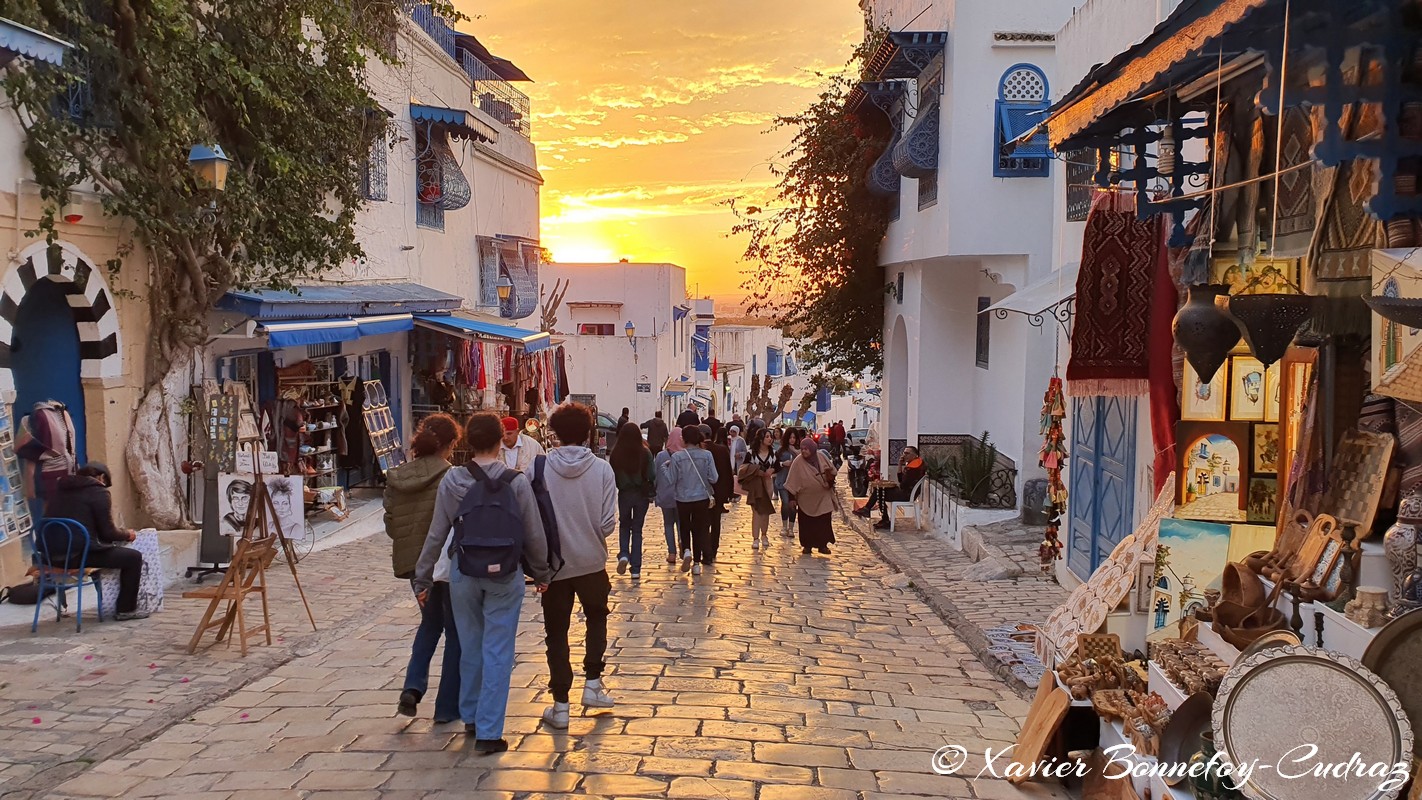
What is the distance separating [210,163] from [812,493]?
7.62 metres

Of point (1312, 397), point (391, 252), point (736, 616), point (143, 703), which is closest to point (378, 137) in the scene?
point (391, 252)

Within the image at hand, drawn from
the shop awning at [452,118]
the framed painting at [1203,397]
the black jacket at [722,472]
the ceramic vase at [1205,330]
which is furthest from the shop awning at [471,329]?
the ceramic vase at [1205,330]

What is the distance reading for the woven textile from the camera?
26.0 ft

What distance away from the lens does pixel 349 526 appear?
13414mm

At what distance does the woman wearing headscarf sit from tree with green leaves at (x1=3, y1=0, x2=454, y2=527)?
20.8 ft

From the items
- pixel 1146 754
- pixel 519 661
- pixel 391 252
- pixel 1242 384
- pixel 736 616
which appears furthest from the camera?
pixel 391 252

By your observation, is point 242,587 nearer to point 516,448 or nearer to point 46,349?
point 46,349

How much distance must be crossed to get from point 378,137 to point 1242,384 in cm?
1271

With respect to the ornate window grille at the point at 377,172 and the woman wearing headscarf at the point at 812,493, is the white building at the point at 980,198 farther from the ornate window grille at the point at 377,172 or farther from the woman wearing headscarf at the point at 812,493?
the ornate window grille at the point at 377,172

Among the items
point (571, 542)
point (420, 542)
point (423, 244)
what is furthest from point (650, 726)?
point (423, 244)

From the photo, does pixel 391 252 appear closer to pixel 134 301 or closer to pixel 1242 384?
pixel 134 301

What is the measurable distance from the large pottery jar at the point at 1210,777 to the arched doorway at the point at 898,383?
1768 centimetres

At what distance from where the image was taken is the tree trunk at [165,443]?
10.4 meters

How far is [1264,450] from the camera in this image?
20.5 feet
